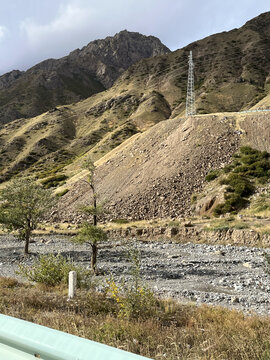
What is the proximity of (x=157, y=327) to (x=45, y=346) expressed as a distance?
4.49 meters

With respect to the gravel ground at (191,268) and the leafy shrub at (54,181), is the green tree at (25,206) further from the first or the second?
the leafy shrub at (54,181)

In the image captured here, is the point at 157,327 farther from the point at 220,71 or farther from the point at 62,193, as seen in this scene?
the point at 220,71

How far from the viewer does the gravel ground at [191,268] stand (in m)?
13.9

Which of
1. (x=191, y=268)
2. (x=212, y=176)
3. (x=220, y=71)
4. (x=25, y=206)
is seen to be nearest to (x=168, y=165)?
(x=212, y=176)

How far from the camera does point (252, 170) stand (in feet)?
129

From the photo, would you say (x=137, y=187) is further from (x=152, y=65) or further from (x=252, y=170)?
(x=152, y=65)

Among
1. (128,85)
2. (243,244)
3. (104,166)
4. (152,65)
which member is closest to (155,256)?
(243,244)

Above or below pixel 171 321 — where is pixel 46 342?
above

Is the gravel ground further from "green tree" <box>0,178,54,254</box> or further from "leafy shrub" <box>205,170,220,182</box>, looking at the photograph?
"leafy shrub" <box>205,170,220,182</box>

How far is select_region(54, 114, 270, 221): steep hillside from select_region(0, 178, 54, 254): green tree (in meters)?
14.6

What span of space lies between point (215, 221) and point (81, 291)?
914 inches

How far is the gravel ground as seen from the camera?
45.6ft

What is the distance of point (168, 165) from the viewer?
4625 cm

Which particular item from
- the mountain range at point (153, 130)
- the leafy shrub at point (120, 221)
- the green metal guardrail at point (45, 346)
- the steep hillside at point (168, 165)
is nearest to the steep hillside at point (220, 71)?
the mountain range at point (153, 130)
